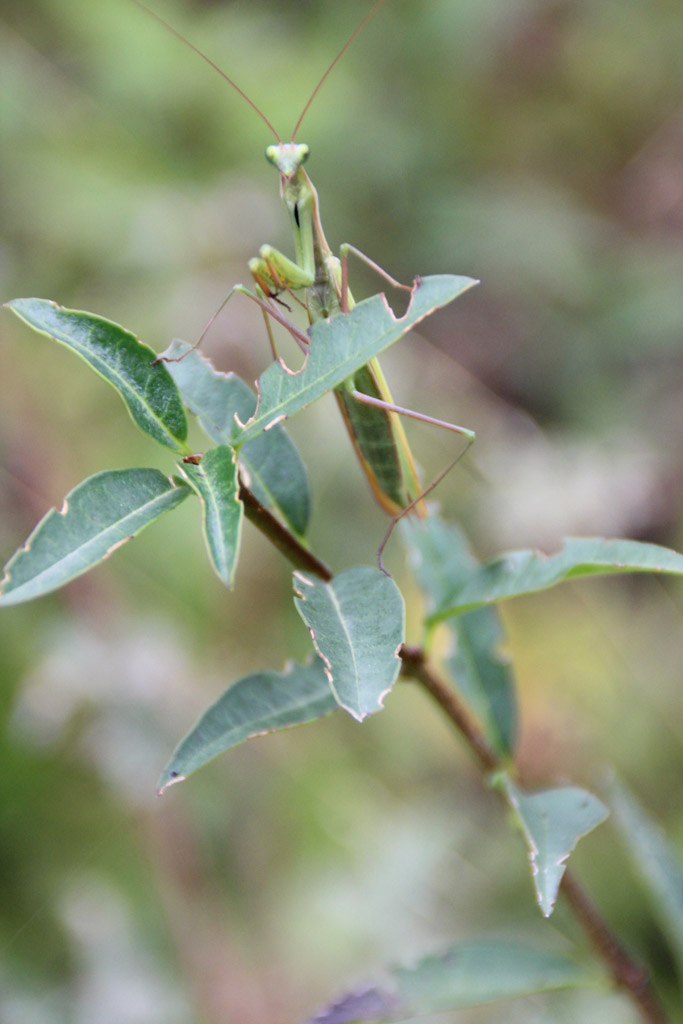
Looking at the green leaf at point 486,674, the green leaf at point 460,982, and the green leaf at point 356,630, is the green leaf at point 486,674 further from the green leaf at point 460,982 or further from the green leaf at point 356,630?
the green leaf at point 356,630

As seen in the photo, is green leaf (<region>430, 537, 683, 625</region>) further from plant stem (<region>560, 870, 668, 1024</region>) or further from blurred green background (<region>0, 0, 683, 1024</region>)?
blurred green background (<region>0, 0, 683, 1024</region>)

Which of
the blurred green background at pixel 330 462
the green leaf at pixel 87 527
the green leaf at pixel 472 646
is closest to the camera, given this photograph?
the green leaf at pixel 87 527

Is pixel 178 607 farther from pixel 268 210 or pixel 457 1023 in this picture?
pixel 268 210

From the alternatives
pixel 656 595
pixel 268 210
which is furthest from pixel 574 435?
pixel 268 210

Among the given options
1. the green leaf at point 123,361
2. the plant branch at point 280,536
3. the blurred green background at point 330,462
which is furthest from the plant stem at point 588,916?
the blurred green background at point 330,462

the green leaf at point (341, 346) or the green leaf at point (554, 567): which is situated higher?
the green leaf at point (341, 346)

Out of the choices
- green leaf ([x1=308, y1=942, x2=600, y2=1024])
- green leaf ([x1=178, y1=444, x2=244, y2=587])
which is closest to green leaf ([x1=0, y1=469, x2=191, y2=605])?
green leaf ([x1=178, y1=444, x2=244, y2=587])
